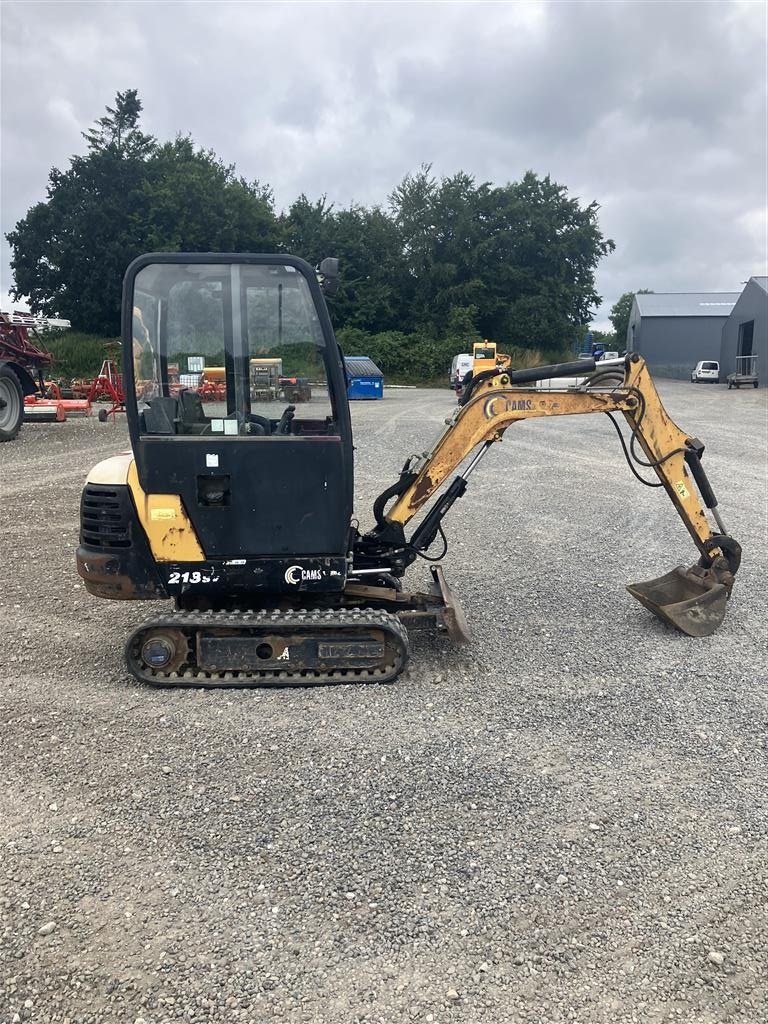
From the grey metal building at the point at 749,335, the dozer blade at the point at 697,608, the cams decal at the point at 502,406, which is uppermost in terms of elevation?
the grey metal building at the point at 749,335

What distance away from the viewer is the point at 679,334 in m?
57.5

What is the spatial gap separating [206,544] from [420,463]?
1.67 m

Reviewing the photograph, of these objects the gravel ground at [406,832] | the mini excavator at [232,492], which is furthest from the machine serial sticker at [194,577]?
the gravel ground at [406,832]

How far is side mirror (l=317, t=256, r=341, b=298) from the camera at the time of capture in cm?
485

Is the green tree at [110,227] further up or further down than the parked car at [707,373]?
further up

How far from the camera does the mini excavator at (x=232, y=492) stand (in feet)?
15.9

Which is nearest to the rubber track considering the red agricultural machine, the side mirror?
the side mirror

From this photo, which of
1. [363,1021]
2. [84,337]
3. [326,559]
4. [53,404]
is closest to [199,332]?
[326,559]

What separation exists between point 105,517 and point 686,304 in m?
61.6

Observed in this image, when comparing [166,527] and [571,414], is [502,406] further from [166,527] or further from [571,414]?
[166,527]

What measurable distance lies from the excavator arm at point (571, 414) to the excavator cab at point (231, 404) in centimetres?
82

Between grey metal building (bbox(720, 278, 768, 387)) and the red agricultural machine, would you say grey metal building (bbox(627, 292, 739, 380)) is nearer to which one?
grey metal building (bbox(720, 278, 768, 387))

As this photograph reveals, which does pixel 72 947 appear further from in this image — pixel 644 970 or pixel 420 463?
pixel 420 463

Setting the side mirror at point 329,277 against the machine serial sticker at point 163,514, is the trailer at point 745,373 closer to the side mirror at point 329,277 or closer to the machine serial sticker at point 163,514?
the side mirror at point 329,277
